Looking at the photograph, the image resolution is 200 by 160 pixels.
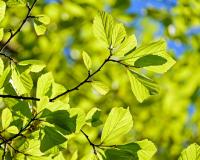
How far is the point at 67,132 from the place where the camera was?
92 centimetres

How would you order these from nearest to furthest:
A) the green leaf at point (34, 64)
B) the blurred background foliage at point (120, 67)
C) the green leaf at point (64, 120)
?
the green leaf at point (64, 120) → the green leaf at point (34, 64) → the blurred background foliage at point (120, 67)

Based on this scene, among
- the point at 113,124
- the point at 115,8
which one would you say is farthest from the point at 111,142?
the point at 115,8

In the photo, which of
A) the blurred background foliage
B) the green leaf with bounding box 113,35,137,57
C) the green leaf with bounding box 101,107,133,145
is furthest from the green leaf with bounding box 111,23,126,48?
the blurred background foliage

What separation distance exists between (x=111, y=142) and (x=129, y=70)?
0.17 m

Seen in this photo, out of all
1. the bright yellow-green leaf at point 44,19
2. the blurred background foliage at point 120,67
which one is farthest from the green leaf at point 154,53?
the blurred background foliage at point 120,67

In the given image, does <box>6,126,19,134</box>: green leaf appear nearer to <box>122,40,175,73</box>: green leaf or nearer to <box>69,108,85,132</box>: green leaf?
<box>69,108,85,132</box>: green leaf

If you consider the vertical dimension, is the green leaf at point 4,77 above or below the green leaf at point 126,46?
below

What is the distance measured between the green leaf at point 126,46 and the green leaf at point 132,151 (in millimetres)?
195

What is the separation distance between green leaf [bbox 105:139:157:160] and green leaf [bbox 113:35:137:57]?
0.20 m

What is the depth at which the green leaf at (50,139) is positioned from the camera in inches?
36.0

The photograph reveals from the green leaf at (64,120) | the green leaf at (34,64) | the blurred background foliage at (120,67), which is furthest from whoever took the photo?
the blurred background foliage at (120,67)

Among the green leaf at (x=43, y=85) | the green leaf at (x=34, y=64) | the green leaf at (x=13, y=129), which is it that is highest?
the green leaf at (x=34, y=64)

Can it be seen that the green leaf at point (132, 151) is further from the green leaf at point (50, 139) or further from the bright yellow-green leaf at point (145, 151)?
the green leaf at point (50, 139)

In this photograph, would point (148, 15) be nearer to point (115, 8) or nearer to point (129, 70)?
point (115, 8)
